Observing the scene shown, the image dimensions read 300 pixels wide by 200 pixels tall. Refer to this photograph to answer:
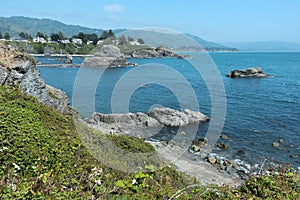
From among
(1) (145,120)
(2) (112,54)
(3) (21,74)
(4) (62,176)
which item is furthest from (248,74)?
(4) (62,176)

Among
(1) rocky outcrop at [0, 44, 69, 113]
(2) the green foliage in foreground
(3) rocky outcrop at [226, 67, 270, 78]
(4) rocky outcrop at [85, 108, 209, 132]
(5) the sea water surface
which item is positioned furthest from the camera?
(3) rocky outcrop at [226, 67, 270, 78]

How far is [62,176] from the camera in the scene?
5.46m

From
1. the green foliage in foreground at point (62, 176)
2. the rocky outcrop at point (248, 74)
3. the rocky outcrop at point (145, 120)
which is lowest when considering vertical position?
the rocky outcrop at point (145, 120)

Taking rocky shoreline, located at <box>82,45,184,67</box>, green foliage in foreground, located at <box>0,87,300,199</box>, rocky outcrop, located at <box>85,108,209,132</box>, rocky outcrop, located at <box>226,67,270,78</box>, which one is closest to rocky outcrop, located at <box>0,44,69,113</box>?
green foliage in foreground, located at <box>0,87,300,199</box>

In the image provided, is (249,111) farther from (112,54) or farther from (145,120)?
(112,54)

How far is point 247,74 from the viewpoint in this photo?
218 ft

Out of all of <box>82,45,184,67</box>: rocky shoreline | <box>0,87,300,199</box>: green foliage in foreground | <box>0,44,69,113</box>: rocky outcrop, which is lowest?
<box>0,87,300,199</box>: green foliage in foreground

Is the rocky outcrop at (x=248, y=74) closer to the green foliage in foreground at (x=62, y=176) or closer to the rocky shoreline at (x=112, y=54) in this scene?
the rocky shoreline at (x=112, y=54)

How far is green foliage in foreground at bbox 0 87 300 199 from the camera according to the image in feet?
14.3

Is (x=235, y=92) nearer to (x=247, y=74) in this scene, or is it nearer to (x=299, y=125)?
(x=299, y=125)

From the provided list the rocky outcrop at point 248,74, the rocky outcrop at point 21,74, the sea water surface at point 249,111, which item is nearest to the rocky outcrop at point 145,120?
the sea water surface at point 249,111

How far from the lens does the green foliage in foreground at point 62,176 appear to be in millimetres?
4355

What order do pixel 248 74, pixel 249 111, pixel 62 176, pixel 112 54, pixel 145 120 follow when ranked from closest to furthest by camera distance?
pixel 62 176, pixel 112 54, pixel 145 120, pixel 249 111, pixel 248 74

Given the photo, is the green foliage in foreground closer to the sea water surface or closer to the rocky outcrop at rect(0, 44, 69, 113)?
the rocky outcrop at rect(0, 44, 69, 113)
